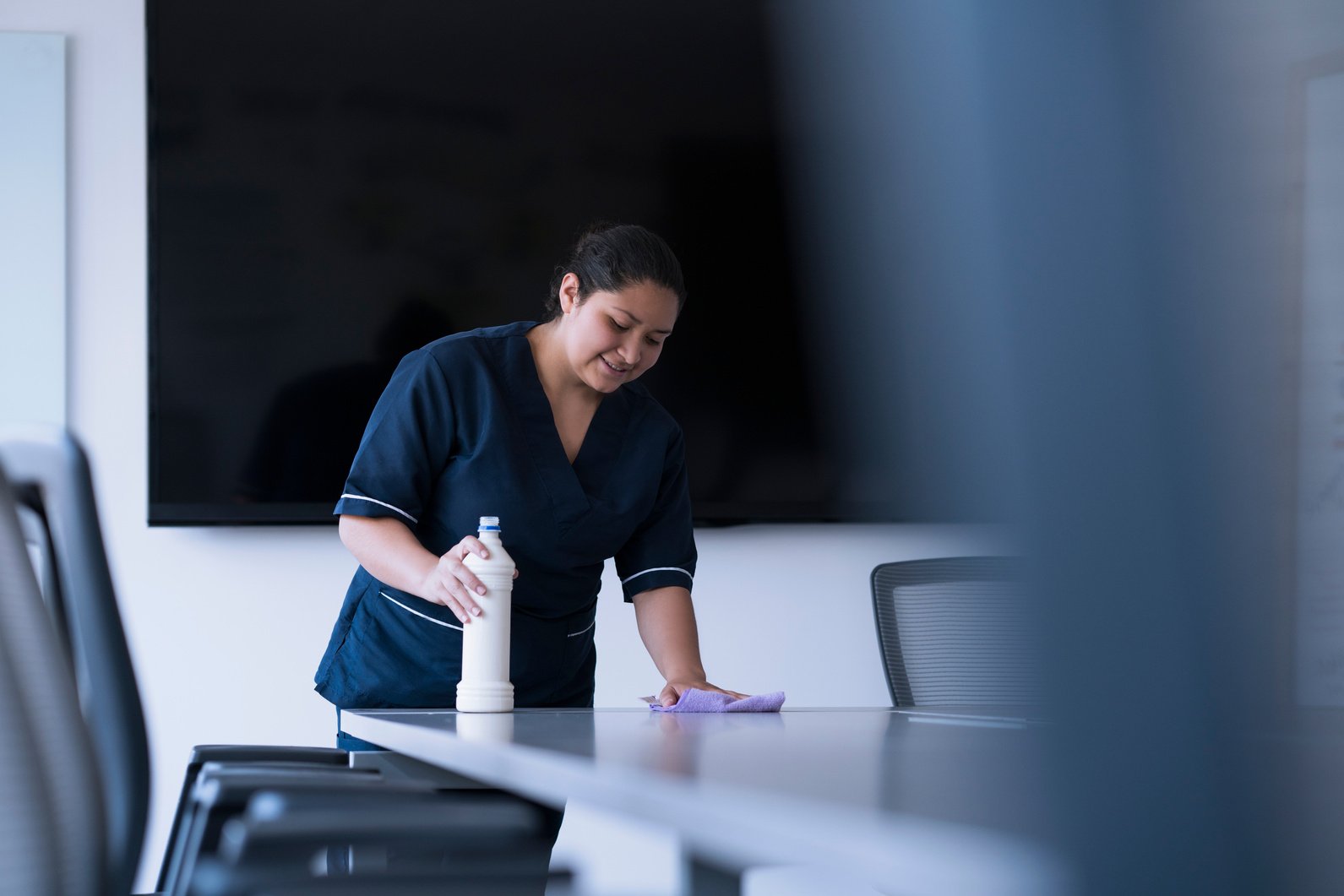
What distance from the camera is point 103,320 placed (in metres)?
2.73

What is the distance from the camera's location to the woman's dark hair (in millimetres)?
1771

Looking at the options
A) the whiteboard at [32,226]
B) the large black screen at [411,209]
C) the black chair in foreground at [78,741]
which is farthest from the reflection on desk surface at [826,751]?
the whiteboard at [32,226]

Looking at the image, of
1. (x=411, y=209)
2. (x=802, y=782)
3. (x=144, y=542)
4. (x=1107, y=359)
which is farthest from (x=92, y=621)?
(x=411, y=209)

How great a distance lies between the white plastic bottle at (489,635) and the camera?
135 cm

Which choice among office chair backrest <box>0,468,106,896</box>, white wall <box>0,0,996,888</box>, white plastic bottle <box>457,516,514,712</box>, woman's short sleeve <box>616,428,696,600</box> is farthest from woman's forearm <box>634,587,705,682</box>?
office chair backrest <box>0,468,106,896</box>

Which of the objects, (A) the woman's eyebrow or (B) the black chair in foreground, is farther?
(A) the woman's eyebrow

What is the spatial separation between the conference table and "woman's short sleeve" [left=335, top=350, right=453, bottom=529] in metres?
0.39

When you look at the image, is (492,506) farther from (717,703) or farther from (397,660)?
(717,703)

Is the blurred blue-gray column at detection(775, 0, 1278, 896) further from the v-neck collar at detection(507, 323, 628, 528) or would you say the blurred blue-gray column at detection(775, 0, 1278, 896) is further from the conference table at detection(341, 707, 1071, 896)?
the v-neck collar at detection(507, 323, 628, 528)

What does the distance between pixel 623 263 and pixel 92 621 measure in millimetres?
901

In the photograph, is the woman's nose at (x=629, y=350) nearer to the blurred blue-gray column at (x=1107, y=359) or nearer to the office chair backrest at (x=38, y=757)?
the office chair backrest at (x=38, y=757)

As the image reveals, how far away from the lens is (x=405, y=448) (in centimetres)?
170

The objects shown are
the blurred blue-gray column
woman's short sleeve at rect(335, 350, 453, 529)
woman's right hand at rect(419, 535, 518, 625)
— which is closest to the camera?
the blurred blue-gray column

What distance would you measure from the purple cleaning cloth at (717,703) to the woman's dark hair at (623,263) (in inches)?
24.2
